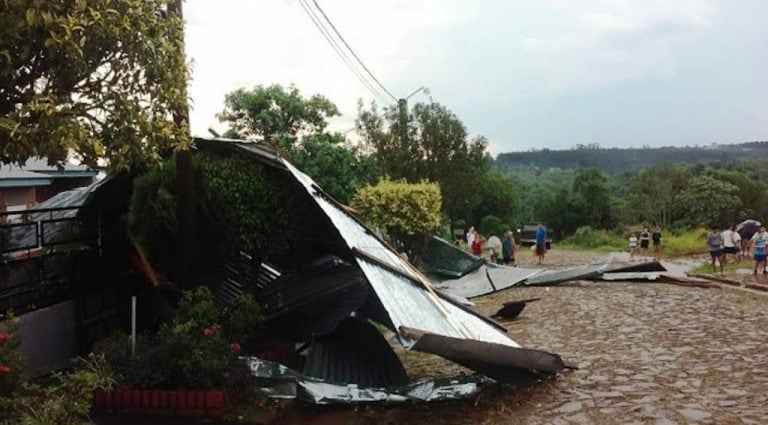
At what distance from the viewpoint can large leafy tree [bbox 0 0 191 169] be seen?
14.6 ft

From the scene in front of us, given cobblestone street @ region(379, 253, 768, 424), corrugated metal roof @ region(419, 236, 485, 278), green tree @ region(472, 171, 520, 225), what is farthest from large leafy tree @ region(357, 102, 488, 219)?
green tree @ region(472, 171, 520, 225)

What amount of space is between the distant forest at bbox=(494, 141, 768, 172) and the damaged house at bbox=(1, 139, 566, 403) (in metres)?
98.4

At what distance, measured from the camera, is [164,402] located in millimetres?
6367

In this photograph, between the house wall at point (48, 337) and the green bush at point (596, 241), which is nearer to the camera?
the house wall at point (48, 337)

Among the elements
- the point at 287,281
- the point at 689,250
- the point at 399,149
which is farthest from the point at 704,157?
the point at 287,281

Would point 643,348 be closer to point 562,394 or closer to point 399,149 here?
point 562,394

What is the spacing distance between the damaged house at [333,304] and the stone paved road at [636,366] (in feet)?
1.43

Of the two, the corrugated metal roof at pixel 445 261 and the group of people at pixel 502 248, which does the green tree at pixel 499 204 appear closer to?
the group of people at pixel 502 248

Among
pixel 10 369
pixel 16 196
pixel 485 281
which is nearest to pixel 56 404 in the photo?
pixel 10 369

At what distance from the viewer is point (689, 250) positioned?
31938 mm

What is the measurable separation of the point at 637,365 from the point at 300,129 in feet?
59.5

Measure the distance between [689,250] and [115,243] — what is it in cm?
2866

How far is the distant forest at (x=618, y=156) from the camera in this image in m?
107

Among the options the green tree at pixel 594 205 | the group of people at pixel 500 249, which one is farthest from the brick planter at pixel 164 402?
the green tree at pixel 594 205
